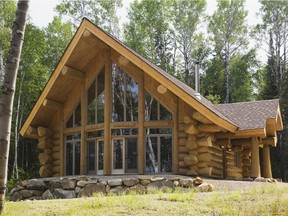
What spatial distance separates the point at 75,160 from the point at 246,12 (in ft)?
68.3

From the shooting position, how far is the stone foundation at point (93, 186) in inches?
479

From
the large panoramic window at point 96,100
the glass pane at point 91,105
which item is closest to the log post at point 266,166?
the large panoramic window at point 96,100

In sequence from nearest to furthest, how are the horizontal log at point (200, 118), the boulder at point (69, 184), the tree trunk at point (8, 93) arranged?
the tree trunk at point (8, 93), the boulder at point (69, 184), the horizontal log at point (200, 118)

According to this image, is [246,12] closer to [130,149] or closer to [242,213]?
[130,149]

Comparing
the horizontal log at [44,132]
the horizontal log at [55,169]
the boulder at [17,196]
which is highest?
the horizontal log at [44,132]

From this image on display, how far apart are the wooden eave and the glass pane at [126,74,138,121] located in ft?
4.56

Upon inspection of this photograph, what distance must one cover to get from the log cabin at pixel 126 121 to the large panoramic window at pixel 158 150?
0.12ft

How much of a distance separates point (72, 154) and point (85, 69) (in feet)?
11.6

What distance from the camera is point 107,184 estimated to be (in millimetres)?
12961

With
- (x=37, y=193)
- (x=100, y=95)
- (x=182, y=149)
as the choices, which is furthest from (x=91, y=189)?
(x=100, y=95)

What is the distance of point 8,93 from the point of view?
6539 mm

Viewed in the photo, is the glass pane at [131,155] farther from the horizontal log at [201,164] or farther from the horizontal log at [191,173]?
Result: the horizontal log at [201,164]

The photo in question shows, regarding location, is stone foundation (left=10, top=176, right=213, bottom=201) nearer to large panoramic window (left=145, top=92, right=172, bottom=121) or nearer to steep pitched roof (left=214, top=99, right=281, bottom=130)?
large panoramic window (left=145, top=92, right=172, bottom=121)

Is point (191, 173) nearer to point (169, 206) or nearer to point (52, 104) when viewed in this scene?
point (52, 104)
